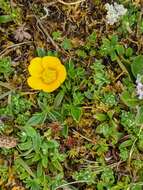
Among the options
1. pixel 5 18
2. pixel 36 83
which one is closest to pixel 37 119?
pixel 36 83

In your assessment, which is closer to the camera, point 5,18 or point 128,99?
point 128,99

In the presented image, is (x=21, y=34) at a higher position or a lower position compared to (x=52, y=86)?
higher

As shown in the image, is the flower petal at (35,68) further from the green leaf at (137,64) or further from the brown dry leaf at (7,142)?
the green leaf at (137,64)

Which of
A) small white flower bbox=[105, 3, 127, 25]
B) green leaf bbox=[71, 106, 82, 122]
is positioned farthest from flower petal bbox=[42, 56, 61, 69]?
small white flower bbox=[105, 3, 127, 25]

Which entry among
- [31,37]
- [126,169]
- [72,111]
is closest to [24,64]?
[31,37]

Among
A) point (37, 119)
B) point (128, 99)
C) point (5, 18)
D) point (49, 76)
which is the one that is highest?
point (5, 18)

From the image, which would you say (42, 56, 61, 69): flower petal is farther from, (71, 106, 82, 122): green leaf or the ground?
(71, 106, 82, 122): green leaf

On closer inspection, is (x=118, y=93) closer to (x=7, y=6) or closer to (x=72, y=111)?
(x=72, y=111)

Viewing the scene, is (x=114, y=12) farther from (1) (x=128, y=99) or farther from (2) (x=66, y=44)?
(1) (x=128, y=99)
